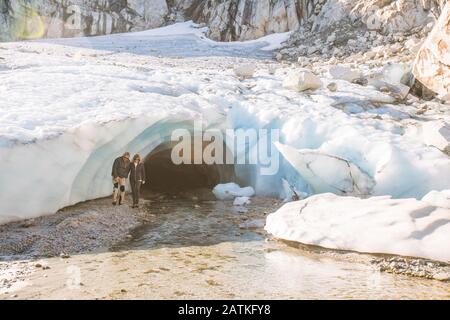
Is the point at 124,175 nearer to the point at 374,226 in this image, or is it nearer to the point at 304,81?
the point at 374,226

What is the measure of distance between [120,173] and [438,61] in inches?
436

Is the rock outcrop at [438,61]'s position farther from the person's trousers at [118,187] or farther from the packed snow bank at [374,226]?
the person's trousers at [118,187]

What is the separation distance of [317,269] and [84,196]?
6672mm

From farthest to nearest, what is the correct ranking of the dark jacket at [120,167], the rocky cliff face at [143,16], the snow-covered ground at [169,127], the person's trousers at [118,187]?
1. the rocky cliff face at [143,16]
2. the person's trousers at [118,187]
3. the dark jacket at [120,167]
4. the snow-covered ground at [169,127]

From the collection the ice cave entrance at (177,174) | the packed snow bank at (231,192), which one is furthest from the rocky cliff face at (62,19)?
the packed snow bank at (231,192)

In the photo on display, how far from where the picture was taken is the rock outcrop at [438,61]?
14305mm

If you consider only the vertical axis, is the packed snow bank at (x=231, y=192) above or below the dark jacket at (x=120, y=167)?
below

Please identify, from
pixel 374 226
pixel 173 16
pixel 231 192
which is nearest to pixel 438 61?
pixel 231 192

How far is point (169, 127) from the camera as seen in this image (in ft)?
39.9

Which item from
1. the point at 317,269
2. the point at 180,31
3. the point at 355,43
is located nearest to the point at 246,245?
Answer: the point at 317,269

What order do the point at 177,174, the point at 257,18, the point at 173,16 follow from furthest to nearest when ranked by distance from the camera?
the point at 173,16 < the point at 257,18 < the point at 177,174

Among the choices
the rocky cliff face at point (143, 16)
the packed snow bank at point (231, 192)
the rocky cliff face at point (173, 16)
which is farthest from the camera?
the rocky cliff face at point (143, 16)

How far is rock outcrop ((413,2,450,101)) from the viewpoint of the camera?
14.3 meters

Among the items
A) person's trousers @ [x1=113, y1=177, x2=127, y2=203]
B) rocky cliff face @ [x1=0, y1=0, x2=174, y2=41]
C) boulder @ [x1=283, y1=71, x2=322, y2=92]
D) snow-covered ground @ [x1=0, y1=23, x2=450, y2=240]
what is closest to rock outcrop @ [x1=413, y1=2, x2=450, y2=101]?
snow-covered ground @ [x1=0, y1=23, x2=450, y2=240]
